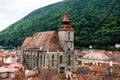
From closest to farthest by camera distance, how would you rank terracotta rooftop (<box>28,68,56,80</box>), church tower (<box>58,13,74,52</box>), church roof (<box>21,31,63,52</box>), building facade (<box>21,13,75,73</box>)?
terracotta rooftop (<box>28,68,56,80</box>) < building facade (<box>21,13,75,73</box>) < church roof (<box>21,31,63,52</box>) < church tower (<box>58,13,74,52</box>)

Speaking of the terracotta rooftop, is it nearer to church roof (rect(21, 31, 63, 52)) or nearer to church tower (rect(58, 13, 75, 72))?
church roof (rect(21, 31, 63, 52))

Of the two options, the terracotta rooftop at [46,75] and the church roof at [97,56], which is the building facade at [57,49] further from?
the church roof at [97,56]

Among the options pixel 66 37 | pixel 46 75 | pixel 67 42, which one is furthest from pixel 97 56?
pixel 46 75

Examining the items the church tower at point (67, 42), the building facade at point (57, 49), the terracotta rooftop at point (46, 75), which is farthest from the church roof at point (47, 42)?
the terracotta rooftop at point (46, 75)

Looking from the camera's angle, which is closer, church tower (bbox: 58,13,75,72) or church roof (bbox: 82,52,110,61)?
church tower (bbox: 58,13,75,72)

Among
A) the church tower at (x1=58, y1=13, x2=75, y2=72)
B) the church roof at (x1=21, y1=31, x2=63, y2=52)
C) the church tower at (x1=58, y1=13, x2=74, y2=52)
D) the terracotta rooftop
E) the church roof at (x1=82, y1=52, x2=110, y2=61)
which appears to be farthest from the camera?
the church roof at (x1=82, y1=52, x2=110, y2=61)

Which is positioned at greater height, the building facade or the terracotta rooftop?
the building facade

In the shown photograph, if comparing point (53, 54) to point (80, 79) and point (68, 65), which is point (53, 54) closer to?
point (68, 65)

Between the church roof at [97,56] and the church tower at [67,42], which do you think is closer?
the church tower at [67,42]

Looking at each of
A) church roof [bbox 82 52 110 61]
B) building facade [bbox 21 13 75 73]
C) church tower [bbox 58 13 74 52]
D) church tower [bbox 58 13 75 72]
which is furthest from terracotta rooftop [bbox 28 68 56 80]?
church roof [bbox 82 52 110 61]

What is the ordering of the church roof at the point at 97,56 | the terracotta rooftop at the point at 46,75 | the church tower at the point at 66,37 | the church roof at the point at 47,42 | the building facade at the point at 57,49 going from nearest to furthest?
the terracotta rooftop at the point at 46,75, the building facade at the point at 57,49, the church roof at the point at 47,42, the church tower at the point at 66,37, the church roof at the point at 97,56

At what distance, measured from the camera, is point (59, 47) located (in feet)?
324

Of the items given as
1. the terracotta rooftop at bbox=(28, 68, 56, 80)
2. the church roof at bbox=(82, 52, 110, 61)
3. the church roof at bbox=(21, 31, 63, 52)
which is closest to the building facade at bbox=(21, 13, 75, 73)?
the church roof at bbox=(21, 31, 63, 52)

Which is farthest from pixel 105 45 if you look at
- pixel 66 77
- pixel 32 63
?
pixel 66 77
